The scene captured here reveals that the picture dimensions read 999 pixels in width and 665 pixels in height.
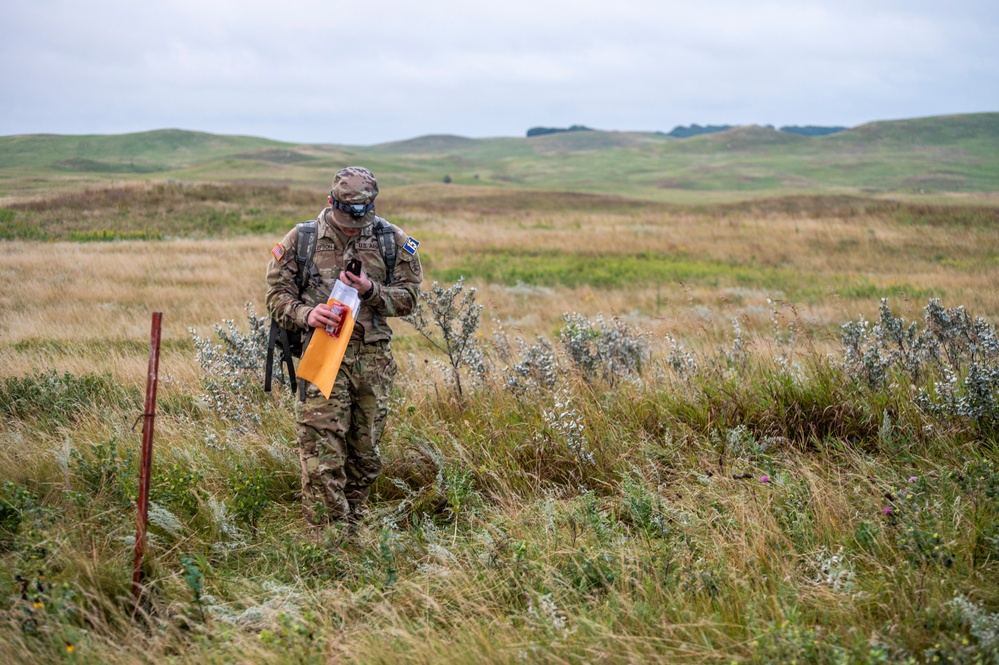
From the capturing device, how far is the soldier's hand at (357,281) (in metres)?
4.26

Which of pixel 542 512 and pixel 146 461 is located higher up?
pixel 146 461

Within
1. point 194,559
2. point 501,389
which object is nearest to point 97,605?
point 194,559

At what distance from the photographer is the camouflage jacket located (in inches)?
175

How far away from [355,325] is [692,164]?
384 feet

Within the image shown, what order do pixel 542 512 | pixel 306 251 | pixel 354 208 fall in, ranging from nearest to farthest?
pixel 542 512, pixel 354 208, pixel 306 251

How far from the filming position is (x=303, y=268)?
4.46m

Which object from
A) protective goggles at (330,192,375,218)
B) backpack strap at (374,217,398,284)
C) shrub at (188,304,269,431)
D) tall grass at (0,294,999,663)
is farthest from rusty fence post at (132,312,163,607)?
shrub at (188,304,269,431)

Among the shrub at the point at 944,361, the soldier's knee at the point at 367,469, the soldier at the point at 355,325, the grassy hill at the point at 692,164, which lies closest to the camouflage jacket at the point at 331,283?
the soldier at the point at 355,325

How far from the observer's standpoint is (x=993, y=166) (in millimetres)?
93750

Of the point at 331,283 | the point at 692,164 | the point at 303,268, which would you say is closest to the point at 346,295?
the point at 331,283

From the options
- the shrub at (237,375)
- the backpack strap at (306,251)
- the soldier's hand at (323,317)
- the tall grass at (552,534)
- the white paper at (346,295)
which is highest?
the backpack strap at (306,251)

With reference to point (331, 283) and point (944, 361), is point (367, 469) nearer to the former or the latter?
point (331, 283)

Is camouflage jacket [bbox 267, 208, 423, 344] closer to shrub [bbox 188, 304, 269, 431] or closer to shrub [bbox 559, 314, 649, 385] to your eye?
shrub [bbox 188, 304, 269, 431]

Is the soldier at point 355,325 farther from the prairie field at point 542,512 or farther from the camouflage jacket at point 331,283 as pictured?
the prairie field at point 542,512
